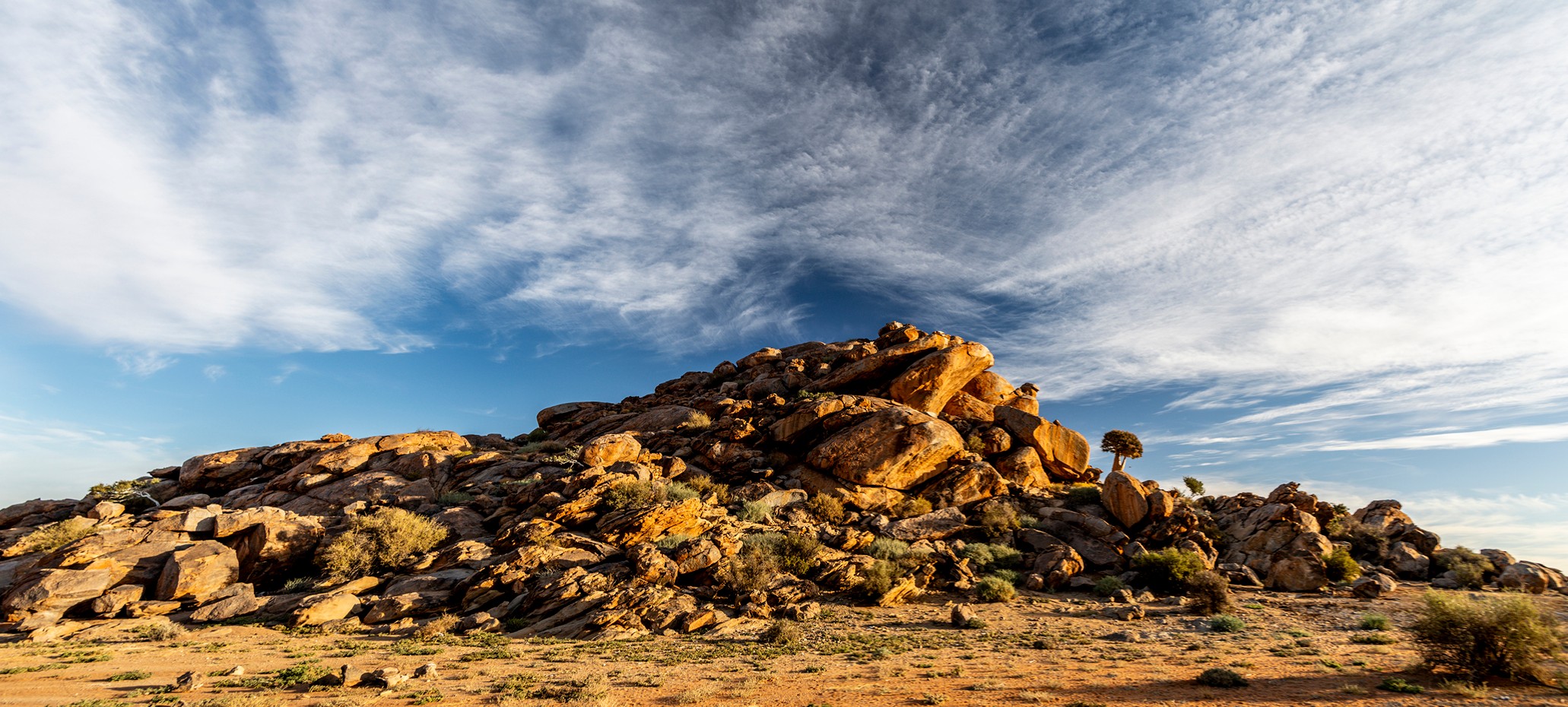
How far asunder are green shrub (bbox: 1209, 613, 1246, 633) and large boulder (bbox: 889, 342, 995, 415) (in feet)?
73.6

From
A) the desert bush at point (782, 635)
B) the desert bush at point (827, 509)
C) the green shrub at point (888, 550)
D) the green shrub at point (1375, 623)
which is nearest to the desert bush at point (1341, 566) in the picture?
the green shrub at point (1375, 623)

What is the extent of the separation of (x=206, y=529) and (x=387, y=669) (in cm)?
1956

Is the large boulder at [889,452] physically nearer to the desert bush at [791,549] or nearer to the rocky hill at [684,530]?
the rocky hill at [684,530]

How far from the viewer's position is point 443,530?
25.2 metres

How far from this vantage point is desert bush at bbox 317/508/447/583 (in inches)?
885

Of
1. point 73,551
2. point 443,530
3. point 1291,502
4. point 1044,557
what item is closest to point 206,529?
point 73,551

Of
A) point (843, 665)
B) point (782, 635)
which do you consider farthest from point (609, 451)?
point (843, 665)

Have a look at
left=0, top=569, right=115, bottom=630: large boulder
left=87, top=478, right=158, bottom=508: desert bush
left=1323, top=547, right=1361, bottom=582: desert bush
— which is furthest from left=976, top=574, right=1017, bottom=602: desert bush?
left=87, top=478, right=158, bottom=508: desert bush

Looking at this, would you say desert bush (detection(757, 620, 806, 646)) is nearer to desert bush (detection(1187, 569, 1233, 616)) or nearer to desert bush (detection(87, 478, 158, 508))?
desert bush (detection(1187, 569, 1233, 616))

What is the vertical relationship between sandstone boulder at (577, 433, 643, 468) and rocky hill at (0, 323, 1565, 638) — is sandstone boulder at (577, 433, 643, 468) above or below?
above

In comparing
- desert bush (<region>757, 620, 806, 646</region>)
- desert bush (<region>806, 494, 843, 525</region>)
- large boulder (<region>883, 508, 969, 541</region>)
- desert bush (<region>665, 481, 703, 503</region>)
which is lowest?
desert bush (<region>757, 620, 806, 646</region>)

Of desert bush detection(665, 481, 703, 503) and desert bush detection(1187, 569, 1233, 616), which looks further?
desert bush detection(665, 481, 703, 503)

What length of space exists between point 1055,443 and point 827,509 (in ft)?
56.6

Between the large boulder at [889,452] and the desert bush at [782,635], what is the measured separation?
1493 cm
